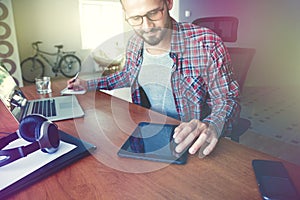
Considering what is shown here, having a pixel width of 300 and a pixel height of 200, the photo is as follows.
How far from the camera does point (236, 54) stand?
1.01m

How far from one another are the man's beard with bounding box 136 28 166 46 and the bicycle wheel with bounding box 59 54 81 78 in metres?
4.47

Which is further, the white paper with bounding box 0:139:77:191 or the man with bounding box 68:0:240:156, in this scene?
the man with bounding box 68:0:240:156

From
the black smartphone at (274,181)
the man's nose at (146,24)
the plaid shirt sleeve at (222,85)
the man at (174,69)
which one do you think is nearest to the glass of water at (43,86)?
the man at (174,69)

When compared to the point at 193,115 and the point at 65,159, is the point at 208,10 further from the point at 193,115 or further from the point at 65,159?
the point at 65,159

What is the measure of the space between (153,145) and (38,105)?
56cm

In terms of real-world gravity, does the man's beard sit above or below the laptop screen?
above

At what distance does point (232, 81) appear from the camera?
854 mm

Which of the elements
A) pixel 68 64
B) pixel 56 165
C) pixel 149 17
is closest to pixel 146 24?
pixel 149 17

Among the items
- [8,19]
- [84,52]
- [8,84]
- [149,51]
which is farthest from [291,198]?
[84,52]

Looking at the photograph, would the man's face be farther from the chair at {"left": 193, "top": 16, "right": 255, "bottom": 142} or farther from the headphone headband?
the headphone headband

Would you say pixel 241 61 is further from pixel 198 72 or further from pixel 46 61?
pixel 46 61

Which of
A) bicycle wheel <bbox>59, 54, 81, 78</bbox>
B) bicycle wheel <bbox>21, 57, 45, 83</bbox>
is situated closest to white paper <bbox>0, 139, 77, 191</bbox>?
bicycle wheel <bbox>21, 57, 45, 83</bbox>

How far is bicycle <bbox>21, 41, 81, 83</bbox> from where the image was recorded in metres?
4.69

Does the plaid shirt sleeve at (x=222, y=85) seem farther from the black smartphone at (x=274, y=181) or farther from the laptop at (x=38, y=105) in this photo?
the laptop at (x=38, y=105)
